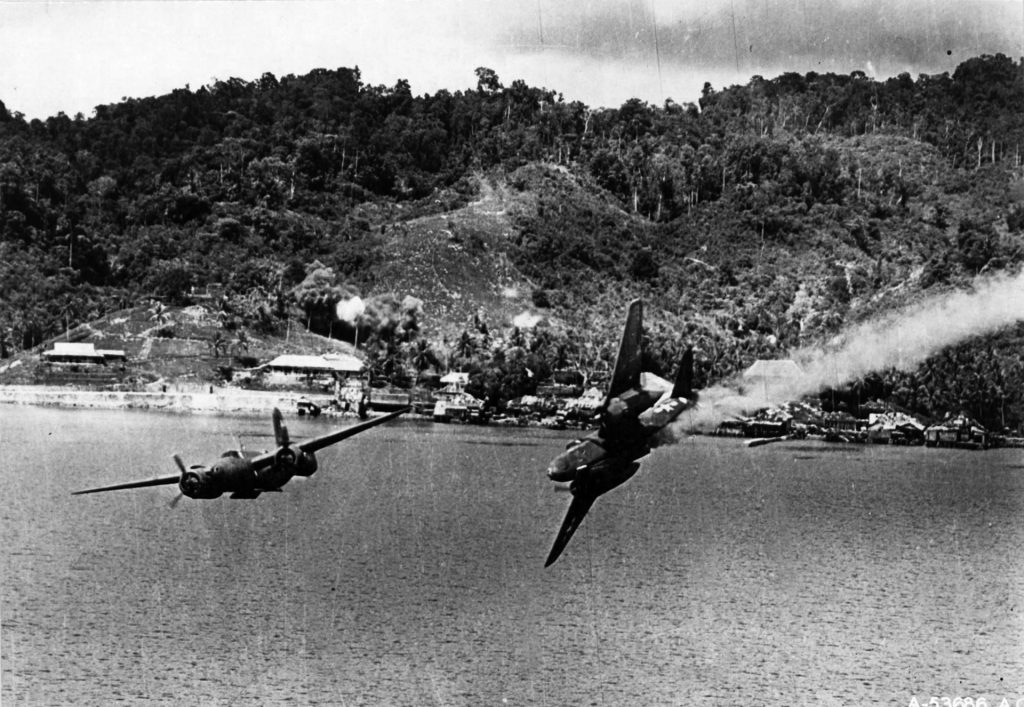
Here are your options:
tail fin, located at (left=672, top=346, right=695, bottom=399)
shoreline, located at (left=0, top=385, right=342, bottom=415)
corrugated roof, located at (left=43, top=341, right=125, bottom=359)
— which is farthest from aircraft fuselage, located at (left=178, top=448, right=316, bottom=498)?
corrugated roof, located at (left=43, top=341, right=125, bottom=359)

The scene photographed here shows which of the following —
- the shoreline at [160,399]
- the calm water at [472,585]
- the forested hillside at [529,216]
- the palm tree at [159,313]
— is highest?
the forested hillside at [529,216]

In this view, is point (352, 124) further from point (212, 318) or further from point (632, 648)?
point (632, 648)

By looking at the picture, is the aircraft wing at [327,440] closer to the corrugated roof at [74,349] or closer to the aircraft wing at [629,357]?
the aircraft wing at [629,357]

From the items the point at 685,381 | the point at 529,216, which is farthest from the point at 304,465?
the point at 529,216

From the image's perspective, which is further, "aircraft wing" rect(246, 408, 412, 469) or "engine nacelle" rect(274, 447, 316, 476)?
"engine nacelle" rect(274, 447, 316, 476)

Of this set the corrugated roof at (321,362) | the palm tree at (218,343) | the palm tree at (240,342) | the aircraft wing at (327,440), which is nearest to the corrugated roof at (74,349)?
the palm tree at (218,343)

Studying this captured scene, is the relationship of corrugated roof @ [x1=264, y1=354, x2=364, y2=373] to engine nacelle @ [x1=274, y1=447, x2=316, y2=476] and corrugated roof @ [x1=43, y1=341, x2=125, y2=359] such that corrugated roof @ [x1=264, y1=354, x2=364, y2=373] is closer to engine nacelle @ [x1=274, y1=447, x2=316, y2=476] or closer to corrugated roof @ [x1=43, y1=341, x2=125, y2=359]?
corrugated roof @ [x1=43, y1=341, x2=125, y2=359]
